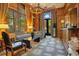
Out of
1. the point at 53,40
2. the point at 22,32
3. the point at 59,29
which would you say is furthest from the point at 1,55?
the point at 59,29

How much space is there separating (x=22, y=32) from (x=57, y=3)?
983 millimetres

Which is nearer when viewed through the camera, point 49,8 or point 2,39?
point 2,39

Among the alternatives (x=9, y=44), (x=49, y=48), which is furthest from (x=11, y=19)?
(x=49, y=48)

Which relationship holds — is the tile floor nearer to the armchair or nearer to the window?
the armchair

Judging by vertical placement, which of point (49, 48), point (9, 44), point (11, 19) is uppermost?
point (11, 19)

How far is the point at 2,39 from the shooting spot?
10.2 feet

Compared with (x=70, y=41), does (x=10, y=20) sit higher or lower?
higher

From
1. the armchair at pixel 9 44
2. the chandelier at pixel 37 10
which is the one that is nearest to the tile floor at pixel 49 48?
the armchair at pixel 9 44

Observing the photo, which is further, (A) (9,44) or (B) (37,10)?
(B) (37,10)

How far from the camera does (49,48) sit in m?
3.34

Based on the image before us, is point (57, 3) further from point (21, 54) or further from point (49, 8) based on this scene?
point (21, 54)

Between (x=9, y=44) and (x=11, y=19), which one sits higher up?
(x=11, y=19)

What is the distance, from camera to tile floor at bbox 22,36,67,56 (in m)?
3.27

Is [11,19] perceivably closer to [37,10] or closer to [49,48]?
[37,10]
